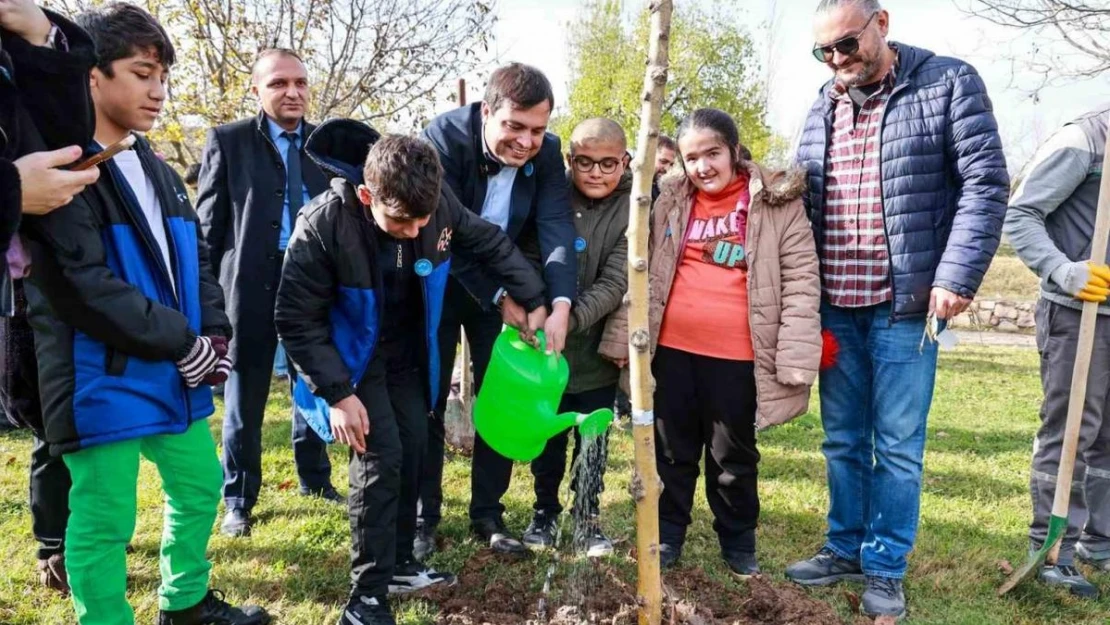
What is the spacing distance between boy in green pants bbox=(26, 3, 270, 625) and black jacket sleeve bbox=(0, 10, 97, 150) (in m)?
0.20

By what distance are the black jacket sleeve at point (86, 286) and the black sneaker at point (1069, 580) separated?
350 centimetres

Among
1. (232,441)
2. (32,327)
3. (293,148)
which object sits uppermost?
(293,148)

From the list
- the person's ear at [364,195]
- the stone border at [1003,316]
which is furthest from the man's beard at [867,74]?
the stone border at [1003,316]

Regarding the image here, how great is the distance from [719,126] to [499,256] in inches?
39.8

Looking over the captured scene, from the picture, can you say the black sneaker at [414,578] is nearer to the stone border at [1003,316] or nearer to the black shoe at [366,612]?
the black shoe at [366,612]

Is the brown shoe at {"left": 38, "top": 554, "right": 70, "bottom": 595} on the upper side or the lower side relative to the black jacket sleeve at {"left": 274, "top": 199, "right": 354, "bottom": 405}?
lower

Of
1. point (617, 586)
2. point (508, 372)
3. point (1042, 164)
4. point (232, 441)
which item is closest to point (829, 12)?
point (1042, 164)

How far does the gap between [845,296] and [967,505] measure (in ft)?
6.96

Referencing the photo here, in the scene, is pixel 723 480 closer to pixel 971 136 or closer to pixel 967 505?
pixel 971 136

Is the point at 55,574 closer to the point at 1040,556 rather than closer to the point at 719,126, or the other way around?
the point at 719,126

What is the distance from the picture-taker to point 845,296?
3.00m

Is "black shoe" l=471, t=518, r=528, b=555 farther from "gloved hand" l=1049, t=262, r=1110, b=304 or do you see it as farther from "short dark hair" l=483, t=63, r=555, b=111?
"gloved hand" l=1049, t=262, r=1110, b=304

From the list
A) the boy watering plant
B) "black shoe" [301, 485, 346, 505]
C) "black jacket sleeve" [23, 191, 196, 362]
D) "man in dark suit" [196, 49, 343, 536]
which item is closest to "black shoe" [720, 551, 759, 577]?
the boy watering plant

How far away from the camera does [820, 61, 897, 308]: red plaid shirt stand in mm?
2879
